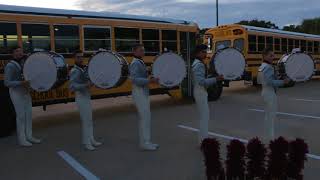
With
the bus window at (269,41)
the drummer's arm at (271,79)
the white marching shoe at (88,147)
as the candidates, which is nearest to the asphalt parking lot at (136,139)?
the white marching shoe at (88,147)

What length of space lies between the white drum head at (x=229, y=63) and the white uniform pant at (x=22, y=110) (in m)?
3.73

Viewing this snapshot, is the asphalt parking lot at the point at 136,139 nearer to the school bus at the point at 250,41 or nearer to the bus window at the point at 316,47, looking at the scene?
the school bus at the point at 250,41

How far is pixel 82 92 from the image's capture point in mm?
9195

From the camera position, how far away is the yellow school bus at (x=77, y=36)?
1162 centimetres

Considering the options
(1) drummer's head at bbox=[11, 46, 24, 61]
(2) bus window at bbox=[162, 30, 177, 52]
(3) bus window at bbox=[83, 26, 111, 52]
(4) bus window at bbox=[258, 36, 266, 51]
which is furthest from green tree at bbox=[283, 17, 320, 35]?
(1) drummer's head at bbox=[11, 46, 24, 61]

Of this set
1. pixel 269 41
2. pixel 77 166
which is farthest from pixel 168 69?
pixel 269 41

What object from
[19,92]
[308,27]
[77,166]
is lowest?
[77,166]

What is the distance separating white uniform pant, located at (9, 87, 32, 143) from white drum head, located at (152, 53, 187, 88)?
2574 millimetres

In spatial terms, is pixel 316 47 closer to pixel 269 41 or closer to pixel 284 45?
pixel 284 45

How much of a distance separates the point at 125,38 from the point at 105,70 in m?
5.19

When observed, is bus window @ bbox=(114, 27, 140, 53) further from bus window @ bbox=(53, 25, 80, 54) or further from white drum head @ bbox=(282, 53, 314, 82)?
white drum head @ bbox=(282, 53, 314, 82)

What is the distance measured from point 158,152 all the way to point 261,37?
50.9ft

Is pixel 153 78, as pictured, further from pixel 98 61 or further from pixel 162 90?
pixel 162 90

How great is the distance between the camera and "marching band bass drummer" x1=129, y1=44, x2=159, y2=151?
8.79m
